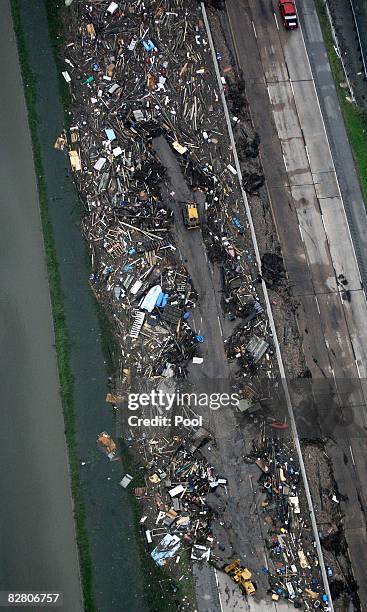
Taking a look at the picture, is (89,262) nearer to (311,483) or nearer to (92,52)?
(92,52)

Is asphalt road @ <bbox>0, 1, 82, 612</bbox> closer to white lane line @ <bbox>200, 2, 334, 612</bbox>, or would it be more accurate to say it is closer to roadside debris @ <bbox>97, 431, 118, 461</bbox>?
roadside debris @ <bbox>97, 431, 118, 461</bbox>

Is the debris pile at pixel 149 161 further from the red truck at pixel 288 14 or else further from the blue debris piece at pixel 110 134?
the red truck at pixel 288 14

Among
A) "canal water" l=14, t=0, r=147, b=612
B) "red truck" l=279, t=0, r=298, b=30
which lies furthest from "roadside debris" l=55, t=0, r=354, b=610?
"red truck" l=279, t=0, r=298, b=30

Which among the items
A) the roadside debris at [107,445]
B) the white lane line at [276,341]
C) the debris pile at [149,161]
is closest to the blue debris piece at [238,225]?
the debris pile at [149,161]

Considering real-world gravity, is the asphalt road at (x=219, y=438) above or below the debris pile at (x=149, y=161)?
below

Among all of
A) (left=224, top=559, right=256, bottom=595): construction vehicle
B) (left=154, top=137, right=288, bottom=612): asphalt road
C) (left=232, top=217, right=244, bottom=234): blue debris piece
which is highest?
(left=232, top=217, right=244, bottom=234): blue debris piece

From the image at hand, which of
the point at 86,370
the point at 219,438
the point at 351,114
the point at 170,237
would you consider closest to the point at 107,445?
the point at 86,370

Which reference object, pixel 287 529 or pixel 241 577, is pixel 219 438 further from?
pixel 241 577
